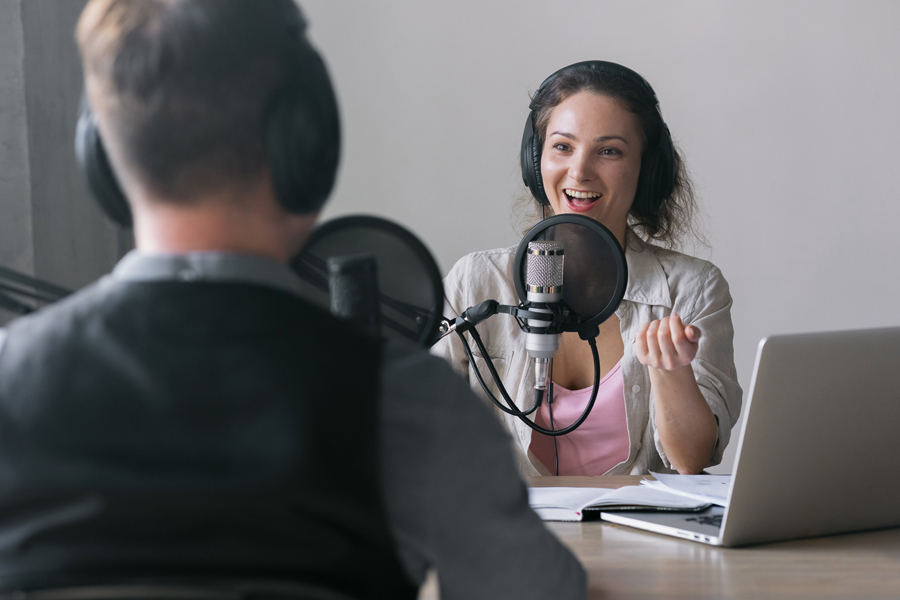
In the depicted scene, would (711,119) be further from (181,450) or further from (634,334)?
(181,450)

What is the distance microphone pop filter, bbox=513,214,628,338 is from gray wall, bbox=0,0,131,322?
4.30 ft

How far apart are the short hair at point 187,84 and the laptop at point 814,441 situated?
61 cm

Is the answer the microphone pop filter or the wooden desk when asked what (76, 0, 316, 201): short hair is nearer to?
the wooden desk

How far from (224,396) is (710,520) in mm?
780

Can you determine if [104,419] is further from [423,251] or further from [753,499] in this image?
[753,499]

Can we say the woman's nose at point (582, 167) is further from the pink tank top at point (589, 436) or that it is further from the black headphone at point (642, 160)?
the pink tank top at point (589, 436)

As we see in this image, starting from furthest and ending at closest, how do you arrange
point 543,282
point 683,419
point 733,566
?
point 683,419 → point 543,282 → point 733,566

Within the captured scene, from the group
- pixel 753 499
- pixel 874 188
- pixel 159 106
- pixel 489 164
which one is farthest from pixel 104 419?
pixel 874 188

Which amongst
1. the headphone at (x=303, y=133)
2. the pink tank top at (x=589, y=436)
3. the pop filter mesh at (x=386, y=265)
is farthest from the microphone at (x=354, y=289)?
the pink tank top at (x=589, y=436)

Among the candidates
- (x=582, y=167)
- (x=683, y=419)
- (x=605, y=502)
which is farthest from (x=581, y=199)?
(x=605, y=502)

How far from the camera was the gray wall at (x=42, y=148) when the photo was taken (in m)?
2.00

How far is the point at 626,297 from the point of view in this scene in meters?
1.89

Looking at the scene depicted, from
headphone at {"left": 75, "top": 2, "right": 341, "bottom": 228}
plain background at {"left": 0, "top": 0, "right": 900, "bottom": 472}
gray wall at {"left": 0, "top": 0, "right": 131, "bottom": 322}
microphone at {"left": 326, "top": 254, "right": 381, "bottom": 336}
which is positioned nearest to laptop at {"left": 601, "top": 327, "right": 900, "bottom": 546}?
Result: microphone at {"left": 326, "top": 254, "right": 381, "bottom": 336}

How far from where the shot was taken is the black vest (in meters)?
0.50
